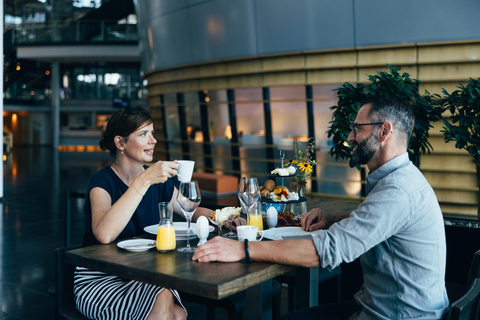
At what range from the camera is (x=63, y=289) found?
2.29 meters

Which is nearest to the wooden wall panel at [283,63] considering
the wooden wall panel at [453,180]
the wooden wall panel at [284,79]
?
the wooden wall panel at [284,79]

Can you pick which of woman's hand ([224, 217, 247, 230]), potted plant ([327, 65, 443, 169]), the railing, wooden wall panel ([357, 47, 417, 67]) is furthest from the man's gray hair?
the railing

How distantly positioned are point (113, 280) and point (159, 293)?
0.40 m

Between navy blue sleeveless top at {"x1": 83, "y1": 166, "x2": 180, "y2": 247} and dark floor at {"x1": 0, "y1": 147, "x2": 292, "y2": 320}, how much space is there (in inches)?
61.0

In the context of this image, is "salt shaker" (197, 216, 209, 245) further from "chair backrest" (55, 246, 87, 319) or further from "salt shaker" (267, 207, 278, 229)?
"chair backrest" (55, 246, 87, 319)

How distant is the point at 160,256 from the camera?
6.26 ft

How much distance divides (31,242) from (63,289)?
4.54m

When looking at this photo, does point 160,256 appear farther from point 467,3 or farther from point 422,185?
point 467,3

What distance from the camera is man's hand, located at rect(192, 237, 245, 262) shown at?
70.1 inches

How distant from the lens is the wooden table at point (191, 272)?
156cm

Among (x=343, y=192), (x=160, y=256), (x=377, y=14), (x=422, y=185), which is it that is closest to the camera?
(x=422, y=185)

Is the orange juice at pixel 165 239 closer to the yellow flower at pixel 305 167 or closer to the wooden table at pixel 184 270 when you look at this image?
the wooden table at pixel 184 270

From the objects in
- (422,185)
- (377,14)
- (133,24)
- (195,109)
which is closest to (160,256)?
(422,185)

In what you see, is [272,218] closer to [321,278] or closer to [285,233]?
[285,233]
